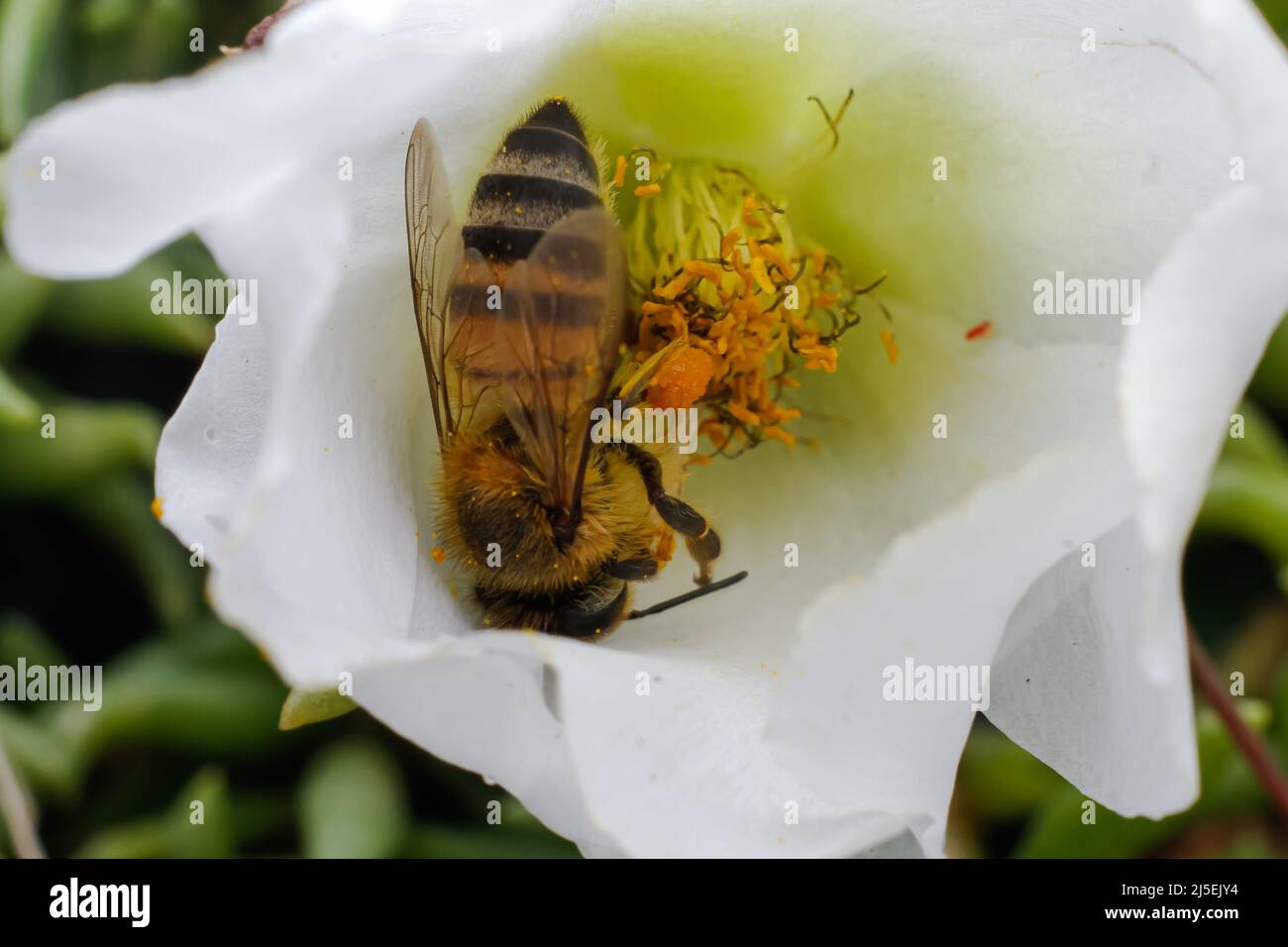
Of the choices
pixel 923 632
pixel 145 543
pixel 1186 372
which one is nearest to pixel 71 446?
pixel 145 543

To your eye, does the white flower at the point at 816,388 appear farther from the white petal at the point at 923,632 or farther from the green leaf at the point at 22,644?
the green leaf at the point at 22,644

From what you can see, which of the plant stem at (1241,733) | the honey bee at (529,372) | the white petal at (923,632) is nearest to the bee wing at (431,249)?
the honey bee at (529,372)

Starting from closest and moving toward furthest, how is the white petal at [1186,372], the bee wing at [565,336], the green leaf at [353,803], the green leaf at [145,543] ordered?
the white petal at [1186,372] < the bee wing at [565,336] < the green leaf at [353,803] < the green leaf at [145,543]

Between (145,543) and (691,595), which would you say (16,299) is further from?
(691,595)

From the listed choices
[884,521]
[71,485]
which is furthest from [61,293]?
[884,521]

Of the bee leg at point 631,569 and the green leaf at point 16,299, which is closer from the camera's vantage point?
the bee leg at point 631,569

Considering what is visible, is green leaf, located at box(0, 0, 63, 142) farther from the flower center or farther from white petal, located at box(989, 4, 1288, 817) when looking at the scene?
white petal, located at box(989, 4, 1288, 817)

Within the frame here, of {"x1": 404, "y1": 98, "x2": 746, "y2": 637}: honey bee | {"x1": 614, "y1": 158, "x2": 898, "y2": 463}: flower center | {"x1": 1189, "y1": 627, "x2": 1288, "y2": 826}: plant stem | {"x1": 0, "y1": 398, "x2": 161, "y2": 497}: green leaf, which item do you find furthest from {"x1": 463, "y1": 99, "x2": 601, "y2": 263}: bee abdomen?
{"x1": 1189, "y1": 627, "x2": 1288, "y2": 826}: plant stem
